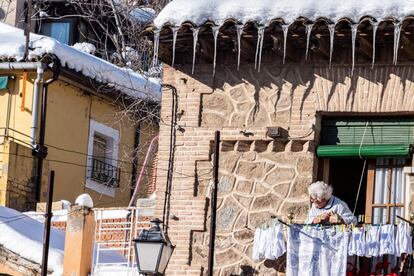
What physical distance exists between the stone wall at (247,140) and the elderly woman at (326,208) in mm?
666

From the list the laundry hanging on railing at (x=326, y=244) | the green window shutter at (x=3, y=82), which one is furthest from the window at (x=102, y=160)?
the laundry hanging on railing at (x=326, y=244)

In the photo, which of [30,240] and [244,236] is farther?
[30,240]

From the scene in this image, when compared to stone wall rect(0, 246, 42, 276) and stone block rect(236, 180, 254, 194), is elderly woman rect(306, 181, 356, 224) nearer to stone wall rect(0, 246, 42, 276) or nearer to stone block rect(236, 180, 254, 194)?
stone block rect(236, 180, 254, 194)

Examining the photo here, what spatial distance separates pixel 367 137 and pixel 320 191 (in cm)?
132

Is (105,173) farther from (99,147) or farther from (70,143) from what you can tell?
(70,143)

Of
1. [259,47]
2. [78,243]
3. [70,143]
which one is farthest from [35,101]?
[259,47]

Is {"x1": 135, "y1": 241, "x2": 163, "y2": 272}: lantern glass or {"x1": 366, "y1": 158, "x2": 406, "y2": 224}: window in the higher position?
{"x1": 366, "y1": 158, "x2": 406, "y2": 224}: window

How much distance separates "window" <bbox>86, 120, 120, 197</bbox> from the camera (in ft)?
99.5

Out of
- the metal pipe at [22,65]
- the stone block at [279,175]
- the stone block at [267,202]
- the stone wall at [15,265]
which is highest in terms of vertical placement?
the metal pipe at [22,65]

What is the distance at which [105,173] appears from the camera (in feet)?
100

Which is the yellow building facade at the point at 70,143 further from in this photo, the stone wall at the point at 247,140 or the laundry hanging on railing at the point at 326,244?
the laundry hanging on railing at the point at 326,244

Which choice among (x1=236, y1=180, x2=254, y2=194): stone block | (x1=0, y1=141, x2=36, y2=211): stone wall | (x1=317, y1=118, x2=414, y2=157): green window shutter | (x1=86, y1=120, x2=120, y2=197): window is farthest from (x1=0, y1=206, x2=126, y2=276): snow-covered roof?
(x1=86, y1=120, x2=120, y2=197): window

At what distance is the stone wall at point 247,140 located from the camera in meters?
19.7

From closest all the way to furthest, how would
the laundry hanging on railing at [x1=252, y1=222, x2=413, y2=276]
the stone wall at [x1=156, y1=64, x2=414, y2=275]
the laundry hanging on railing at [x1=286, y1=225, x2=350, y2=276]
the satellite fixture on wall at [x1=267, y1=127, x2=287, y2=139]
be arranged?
the laundry hanging on railing at [x1=252, y1=222, x2=413, y2=276]
the laundry hanging on railing at [x1=286, y1=225, x2=350, y2=276]
the stone wall at [x1=156, y1=64, x2=414, y2=275]
the satellite fixture on wall at [x1=267, y1=127, x2=287, y2=139]
